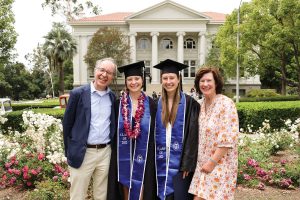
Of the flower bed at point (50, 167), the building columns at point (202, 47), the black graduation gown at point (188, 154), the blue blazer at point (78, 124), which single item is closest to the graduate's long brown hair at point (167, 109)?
the black graduation gown at point (188, 154)

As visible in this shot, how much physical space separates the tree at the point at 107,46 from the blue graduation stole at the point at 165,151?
2963 cm

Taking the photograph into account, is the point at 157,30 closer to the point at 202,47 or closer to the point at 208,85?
the point at 202,47

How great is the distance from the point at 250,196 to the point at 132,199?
213 centimetres

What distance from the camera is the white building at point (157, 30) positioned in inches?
1468

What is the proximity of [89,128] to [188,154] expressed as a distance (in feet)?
3.45

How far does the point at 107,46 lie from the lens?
32438mm

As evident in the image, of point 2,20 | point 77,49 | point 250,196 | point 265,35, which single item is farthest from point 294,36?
point 77,49

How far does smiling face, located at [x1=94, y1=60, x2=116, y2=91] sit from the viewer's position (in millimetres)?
3434

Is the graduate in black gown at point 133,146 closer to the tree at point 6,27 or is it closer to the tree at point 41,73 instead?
the tree at point 6,27

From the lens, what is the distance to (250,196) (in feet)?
15.7

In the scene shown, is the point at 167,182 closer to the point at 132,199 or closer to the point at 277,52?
the point at 132,199

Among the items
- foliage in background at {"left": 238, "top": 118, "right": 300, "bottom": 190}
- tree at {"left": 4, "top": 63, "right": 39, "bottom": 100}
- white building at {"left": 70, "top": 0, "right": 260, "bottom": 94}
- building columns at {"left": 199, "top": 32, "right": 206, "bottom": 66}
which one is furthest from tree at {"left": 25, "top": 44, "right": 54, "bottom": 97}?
foliage in background at {"left": 238, "top": 118, "right": 300, "bottom": 190}

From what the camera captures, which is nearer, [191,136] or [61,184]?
[191,136]

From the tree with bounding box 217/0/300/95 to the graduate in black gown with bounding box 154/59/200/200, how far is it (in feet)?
46.7
